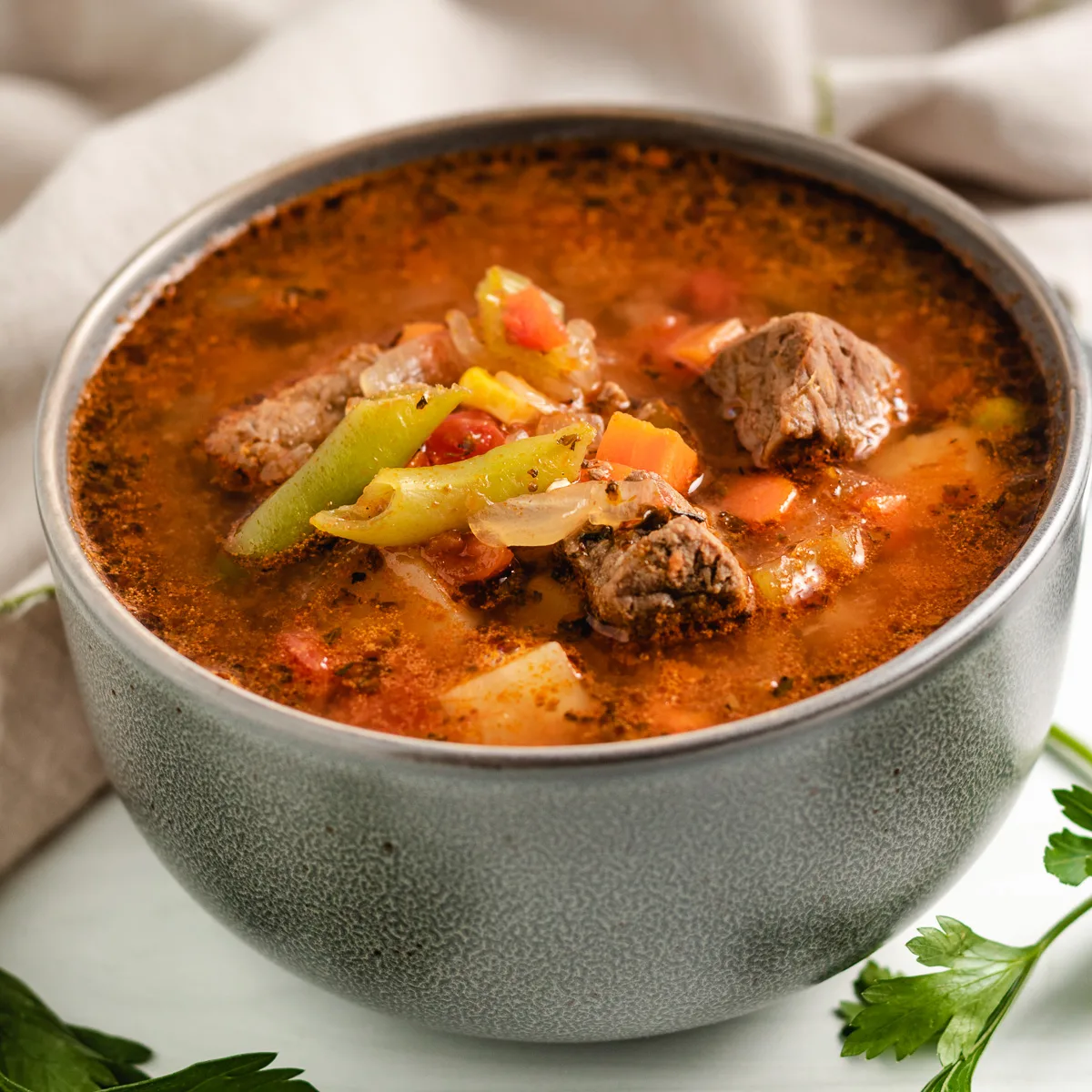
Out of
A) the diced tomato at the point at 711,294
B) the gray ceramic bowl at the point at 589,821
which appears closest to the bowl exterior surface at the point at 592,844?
the gray ceramic bowl at the point at 589,821

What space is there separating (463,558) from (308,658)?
0.27 meters

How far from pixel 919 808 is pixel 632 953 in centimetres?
41

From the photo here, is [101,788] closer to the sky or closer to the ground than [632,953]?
closer to the ground

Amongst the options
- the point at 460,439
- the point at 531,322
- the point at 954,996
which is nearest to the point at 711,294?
the point at 531,322

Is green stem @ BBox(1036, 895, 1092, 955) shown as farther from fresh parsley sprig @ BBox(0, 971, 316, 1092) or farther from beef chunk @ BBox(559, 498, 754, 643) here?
fresh parsley sprig @ BBox(0, 971, 316, 1092)

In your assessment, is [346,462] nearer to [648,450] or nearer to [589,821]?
[648,450]

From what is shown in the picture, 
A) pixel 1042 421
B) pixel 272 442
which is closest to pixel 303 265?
pixel 272 442

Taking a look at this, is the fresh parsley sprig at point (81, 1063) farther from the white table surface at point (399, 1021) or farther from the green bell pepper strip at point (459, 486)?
the green bell pepper strip at point (459, 486)

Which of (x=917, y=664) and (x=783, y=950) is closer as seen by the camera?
(x=917, y=664)

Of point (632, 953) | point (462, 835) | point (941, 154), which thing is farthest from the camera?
point (941, 154)

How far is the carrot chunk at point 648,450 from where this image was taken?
2344 millimetres

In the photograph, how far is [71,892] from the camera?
2.72 metres

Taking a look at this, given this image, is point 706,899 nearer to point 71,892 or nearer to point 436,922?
point 436,922

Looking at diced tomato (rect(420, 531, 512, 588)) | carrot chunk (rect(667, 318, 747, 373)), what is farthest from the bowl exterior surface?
carrot chunk (rect(667, 318, 747, 373))
